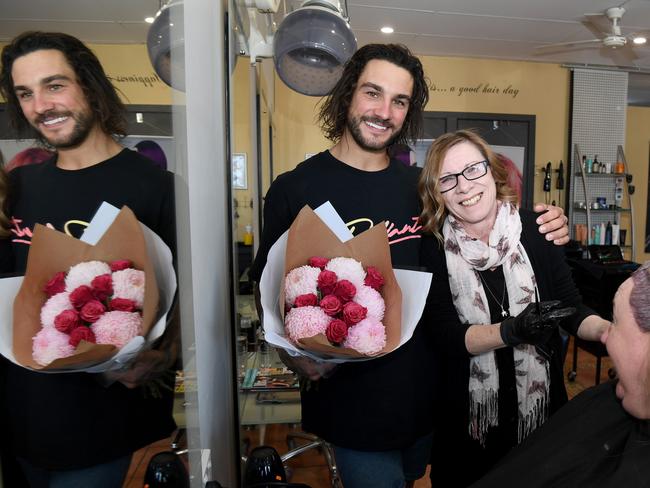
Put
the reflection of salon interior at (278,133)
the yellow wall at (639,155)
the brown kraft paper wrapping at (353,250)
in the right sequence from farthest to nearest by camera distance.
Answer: the yellow wall at (639,155) → the brown kraft paper wrapping at (353,250) → the reflection of salon interior at (278,133)

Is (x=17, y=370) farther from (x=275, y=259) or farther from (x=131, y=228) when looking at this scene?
(x=275, y=259)

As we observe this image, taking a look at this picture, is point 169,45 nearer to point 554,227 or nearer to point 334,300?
point 334,300

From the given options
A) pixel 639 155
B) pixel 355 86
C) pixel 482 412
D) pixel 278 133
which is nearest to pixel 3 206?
pixel 355 86

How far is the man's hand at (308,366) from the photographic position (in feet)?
3.70

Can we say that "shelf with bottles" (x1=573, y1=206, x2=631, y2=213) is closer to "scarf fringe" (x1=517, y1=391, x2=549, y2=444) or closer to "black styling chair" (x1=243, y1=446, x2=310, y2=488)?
"scarf fringe" (x1=517, y1=391, x2=549, y2=444)

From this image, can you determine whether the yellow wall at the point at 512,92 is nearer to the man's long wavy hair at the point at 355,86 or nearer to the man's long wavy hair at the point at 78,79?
the man's long wavy hair at the point at 355,86

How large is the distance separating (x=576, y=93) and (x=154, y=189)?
21.8 ft

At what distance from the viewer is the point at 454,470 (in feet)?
4.99

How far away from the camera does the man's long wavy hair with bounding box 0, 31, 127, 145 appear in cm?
36

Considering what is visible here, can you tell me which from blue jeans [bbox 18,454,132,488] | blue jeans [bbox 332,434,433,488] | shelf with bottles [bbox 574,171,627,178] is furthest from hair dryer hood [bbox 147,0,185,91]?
shelf with bottles [bbox 574,171,627,178]

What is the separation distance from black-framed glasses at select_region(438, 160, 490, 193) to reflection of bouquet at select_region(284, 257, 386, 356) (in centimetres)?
52

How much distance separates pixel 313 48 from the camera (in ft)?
5.07

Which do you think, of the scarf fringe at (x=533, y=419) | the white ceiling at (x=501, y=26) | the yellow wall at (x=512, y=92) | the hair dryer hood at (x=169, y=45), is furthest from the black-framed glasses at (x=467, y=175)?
the yellow wall at (x=512, y=92)

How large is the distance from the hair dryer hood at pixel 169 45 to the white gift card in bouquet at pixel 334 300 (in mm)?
430
